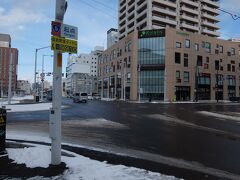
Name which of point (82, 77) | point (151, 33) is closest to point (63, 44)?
point (151, 33)

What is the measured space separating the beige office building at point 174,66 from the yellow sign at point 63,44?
57825mm

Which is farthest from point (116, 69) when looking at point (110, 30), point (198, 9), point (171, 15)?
point (110, 30)

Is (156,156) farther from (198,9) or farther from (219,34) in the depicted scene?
(219,34)

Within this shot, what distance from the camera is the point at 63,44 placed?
21.7 ft

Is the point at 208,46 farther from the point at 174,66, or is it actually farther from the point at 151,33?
the point at 151,33

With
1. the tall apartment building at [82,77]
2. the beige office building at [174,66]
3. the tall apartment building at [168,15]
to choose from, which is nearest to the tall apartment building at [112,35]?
the tall apartment building at [82,77]

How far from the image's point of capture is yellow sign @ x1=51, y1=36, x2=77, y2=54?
6.46 m

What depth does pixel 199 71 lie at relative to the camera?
74375 mm

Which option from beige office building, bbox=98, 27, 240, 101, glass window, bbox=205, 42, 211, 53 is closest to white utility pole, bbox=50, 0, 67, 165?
beige office building, bbox=98, 27, 240, 101

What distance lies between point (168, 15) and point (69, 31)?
8175 cm

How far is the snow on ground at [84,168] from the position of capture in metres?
5.68

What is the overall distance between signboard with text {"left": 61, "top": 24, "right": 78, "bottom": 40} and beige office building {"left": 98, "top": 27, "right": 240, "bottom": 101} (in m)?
57.7

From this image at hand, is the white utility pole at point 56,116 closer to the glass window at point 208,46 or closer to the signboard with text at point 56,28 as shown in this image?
the signboard with text at point 56,28

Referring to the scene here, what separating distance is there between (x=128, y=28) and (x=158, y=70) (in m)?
27.1
